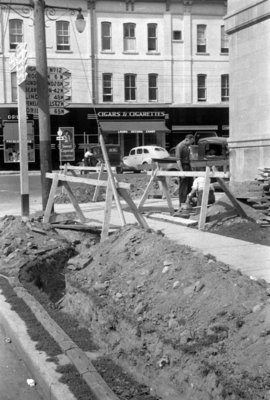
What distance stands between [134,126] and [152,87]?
3.26 metres

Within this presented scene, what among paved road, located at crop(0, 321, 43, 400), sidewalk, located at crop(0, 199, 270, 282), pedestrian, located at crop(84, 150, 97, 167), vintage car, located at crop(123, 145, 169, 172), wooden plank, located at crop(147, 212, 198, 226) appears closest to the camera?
paved road, located at crop(0, 321, 43, 400)

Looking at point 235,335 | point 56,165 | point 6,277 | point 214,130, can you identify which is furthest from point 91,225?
point 214,130

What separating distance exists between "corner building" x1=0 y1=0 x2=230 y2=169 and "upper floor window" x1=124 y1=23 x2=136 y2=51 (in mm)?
73

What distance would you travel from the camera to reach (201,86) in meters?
39.7

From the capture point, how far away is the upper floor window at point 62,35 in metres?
37.9

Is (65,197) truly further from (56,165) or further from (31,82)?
(56,165)

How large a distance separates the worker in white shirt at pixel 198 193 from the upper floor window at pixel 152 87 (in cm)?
2896

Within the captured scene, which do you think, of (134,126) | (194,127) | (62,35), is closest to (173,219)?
(134,126)

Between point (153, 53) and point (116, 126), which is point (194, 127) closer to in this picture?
point (116, 126)

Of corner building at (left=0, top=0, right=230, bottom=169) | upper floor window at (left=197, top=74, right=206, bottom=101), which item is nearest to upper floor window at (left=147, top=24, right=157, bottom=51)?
corner building at (left=0, top=0, right=230, bottom=169)

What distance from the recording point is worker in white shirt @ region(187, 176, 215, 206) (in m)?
10.3

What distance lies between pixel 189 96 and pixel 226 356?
122 ft

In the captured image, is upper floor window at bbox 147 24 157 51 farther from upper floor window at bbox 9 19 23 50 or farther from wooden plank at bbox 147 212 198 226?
wooden plank at bbox 147 212 198 226

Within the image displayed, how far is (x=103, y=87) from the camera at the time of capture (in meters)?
38.2
